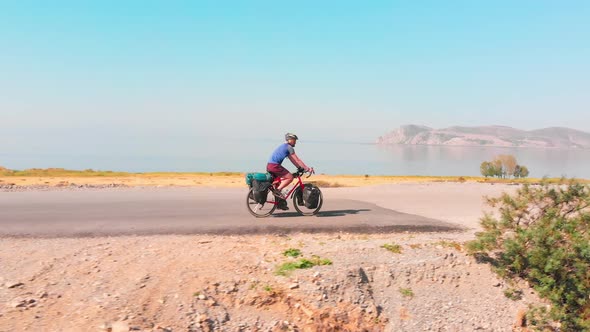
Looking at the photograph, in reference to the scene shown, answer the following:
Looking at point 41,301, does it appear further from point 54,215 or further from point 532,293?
point 532,293

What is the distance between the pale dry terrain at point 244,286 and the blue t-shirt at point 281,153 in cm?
263

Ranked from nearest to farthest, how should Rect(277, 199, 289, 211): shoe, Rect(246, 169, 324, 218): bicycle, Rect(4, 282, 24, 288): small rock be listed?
Rect(4, 282, 24, 288): small rock, Rect(246, 169, 324, 218): bicycle, Rect(277, 199, 289, 211): shoe

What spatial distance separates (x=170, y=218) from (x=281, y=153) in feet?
10.9

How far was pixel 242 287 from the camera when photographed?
659 cm

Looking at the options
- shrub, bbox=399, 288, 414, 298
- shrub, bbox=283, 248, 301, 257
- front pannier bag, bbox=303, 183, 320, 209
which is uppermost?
front pannier bag, bbox=303, 183, 320, 209

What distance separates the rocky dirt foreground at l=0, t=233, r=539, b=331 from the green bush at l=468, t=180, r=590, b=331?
400 mm

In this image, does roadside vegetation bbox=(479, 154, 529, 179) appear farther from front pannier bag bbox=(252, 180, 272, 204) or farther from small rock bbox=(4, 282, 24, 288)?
small rock bbox=(4, 282, 24, 288)

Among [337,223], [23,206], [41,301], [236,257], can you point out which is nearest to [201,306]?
[236,257]

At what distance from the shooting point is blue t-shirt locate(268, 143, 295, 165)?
1120cm

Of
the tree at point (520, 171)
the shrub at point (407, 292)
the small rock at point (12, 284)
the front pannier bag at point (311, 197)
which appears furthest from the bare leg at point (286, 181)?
the tree at point (520, 171)

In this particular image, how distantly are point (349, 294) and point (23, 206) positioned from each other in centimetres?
1015

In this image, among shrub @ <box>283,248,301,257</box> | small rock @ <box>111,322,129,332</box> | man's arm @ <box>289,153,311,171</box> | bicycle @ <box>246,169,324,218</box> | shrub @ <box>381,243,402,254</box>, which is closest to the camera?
small rock @ <box>111,322,129,332</box>

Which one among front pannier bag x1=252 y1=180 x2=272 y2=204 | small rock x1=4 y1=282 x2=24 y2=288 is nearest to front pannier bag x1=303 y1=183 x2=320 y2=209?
front pannier bag x1=252 y1=180 x2=272 y2=204

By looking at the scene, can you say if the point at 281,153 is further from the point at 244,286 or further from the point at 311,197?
the point at 244,286
